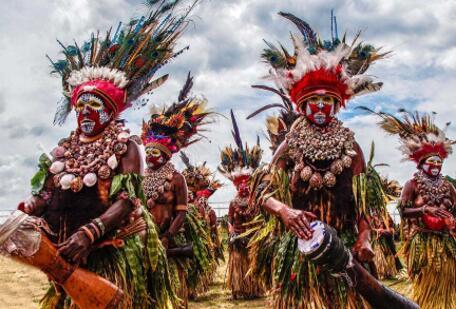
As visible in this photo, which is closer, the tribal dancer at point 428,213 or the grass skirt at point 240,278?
the tribal dancer at point 428,213

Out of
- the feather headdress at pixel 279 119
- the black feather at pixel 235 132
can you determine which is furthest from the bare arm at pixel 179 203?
the black feather at pixel 235 132

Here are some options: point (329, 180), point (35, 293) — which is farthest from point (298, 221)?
point (35, 293)

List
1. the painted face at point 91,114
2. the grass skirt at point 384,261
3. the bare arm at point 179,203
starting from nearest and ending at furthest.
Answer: the painted face at point 91,114 → the bare arm at point 179,203 → the grass skirt at point 384,261

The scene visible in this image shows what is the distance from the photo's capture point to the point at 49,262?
10.9 ft

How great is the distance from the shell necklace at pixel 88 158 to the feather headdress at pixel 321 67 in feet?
4.21

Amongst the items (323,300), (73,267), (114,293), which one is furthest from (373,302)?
(73,267)

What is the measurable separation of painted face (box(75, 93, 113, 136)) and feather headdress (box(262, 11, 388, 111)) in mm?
1367

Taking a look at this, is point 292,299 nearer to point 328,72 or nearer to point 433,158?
point 328,72

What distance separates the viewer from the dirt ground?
8.82 metres

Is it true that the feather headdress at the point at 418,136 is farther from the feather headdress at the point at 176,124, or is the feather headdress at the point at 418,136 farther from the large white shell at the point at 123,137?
the large white shell at the point at 123,137

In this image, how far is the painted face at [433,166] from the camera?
7.06 meters

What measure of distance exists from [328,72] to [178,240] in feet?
10.9

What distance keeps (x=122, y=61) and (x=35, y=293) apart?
22.5 ft

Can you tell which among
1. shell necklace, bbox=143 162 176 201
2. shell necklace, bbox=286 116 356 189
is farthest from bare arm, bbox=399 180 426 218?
shell necklace, bbox=286 116 356 189
